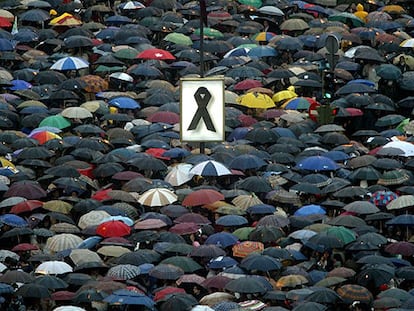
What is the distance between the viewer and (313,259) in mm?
26938

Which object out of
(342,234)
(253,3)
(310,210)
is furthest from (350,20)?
(342,234)

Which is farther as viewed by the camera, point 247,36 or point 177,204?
point 247,36

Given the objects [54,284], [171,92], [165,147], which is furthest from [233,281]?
[171,92]

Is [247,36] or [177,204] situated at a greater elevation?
[247,36]

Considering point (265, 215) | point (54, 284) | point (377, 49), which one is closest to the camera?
point (54, 284)

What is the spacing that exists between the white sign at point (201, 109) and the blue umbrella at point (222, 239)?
1.67m

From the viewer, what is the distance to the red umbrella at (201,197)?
29094 millimetres

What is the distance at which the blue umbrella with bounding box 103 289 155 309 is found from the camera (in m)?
23.9

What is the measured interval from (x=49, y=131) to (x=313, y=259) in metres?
8.43

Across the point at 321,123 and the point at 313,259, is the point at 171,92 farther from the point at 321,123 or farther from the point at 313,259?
the point at 313,259

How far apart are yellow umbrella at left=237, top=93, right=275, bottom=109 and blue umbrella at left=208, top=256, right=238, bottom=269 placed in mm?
9378

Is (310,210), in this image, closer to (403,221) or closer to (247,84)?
(403,221)

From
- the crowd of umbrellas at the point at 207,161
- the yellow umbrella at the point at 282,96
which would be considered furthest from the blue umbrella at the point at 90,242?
the yellow umbrella at the point at 282,96

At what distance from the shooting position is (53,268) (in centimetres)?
2558
